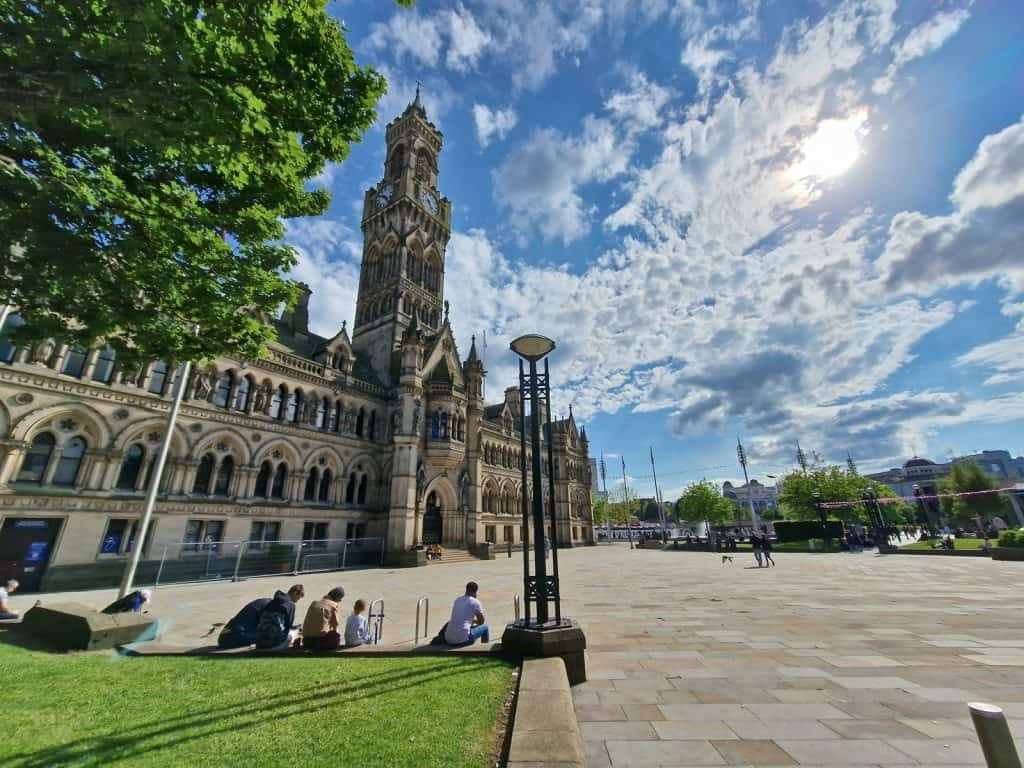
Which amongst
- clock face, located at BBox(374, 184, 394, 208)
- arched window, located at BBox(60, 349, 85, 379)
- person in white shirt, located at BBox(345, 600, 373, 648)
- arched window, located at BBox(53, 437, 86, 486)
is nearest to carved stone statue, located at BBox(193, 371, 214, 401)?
arched window, located at BBox(60, 349, 85, 379)

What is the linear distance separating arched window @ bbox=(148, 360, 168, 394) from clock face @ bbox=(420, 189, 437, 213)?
29.5m

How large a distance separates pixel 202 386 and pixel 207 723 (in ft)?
70.2

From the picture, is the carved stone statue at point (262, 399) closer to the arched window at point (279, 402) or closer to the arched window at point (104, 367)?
the arched window at point (279, 402)

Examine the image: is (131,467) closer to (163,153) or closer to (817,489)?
(163,153)

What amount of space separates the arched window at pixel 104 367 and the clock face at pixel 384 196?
29857 millimetres

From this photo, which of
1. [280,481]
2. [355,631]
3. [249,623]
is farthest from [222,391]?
[355,631]

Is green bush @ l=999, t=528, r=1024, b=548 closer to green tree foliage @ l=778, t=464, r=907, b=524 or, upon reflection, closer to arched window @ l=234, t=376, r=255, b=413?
green tree foliage @ l=778, t=464, r=907, b=524

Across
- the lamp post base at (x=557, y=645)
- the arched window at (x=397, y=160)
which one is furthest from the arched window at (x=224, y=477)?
the arched window at (x=397, y=160)

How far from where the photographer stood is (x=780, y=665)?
6.28 m

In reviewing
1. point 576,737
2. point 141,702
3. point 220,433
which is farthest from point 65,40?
point 220,433

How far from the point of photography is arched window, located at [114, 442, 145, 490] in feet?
61.3

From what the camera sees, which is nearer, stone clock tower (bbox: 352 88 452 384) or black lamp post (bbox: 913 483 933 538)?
stone clock tower (bbox: 352 88 452 384)

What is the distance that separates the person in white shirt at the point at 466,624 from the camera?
23.7 feet

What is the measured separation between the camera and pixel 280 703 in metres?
4.81
